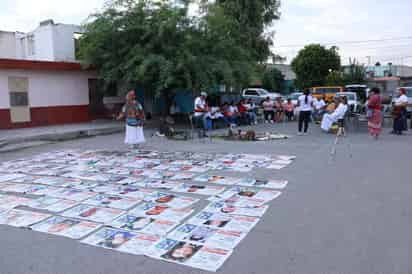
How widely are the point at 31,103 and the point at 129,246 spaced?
45.1 ft

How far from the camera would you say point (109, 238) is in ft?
13.7

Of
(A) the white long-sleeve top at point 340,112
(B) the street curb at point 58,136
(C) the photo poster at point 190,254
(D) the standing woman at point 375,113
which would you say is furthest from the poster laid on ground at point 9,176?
(D) the standing woman at point 375,113

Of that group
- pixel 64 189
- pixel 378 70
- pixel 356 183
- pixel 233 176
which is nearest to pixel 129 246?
pixel 64 189

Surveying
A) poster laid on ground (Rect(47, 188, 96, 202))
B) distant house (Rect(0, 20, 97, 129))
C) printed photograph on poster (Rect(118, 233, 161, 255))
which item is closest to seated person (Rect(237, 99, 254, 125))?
distant house (Rect(0, 20, 97, 129))

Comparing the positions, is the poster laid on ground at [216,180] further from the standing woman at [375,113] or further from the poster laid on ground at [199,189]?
the standing woman at [375,113]

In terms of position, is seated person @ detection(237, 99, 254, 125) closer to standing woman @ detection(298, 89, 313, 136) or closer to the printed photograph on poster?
standing woman @ detection(298, 89, 313, 136)

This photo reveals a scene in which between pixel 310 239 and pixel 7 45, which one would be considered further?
pixel 7 45

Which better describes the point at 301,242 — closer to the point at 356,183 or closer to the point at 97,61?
the point at 356,183

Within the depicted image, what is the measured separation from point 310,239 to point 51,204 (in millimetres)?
3630

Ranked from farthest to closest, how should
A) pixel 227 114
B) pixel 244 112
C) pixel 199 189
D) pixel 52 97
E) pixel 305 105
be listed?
pixel 244 112, pixel 227 114, pixel 52 97, pixel 305 105, pixel 199 189

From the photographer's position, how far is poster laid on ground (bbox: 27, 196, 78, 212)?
5336mm

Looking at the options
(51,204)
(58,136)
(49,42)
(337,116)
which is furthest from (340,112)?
(49,42)

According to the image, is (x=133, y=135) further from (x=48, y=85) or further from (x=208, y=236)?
(x=48, y=85)

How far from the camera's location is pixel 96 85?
1878 centimetres
